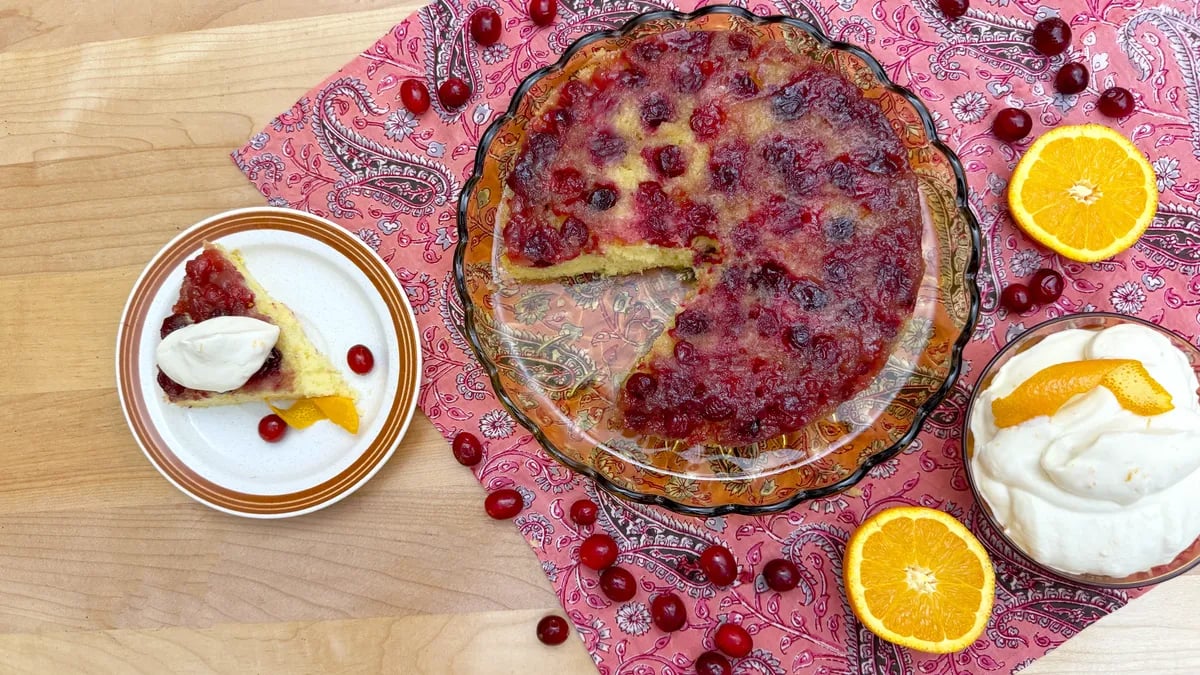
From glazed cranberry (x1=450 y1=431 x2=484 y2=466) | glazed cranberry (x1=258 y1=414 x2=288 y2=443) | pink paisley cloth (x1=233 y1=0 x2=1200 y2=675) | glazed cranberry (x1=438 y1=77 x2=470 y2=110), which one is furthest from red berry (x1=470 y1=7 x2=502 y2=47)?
glazed cranberry (x1=258 y1=414 x2=288 y2=443)

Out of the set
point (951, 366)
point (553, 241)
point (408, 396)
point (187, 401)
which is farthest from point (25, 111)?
point (951, 366)

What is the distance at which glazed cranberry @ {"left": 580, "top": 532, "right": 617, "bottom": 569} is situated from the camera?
110 inches

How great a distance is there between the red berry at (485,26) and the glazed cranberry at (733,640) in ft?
7.53

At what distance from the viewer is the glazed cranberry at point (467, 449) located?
283 cm

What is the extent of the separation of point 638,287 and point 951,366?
3.47ft

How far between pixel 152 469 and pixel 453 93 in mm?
1862

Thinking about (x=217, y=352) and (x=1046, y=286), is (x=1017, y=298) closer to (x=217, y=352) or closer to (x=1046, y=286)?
(x=1046, y=286)

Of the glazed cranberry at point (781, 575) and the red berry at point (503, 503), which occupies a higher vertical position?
the red berry at point (503, 503)

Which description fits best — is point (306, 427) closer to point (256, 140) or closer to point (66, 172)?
point (256, 140)

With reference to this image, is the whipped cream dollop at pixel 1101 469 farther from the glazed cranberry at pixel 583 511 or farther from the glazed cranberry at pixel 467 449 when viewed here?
the glazed cranberry at pixel 467 449

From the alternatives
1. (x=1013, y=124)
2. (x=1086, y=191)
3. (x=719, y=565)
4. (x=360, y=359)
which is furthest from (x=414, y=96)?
(x=1086, y=191)

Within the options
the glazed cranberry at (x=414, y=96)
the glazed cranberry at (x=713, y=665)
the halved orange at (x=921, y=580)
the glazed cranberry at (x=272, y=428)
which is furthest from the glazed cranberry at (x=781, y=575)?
the glazed cranberry at (x=414, y=96)

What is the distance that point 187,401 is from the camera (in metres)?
2.88

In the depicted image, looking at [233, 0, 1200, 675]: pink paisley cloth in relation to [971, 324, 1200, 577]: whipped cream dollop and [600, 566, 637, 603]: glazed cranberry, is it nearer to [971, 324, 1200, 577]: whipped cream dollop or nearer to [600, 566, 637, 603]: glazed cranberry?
[600, 566, 637, 603]: glazed cranberry
